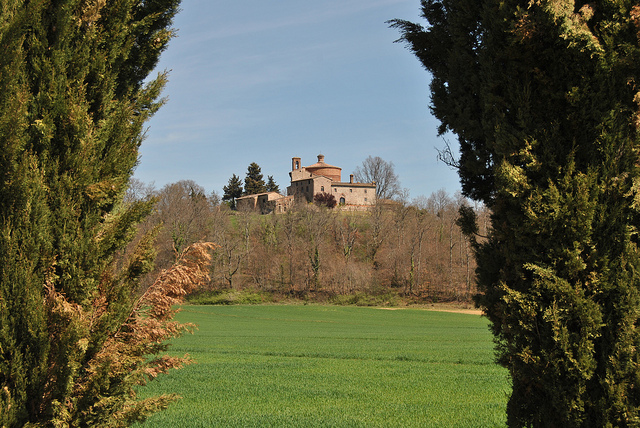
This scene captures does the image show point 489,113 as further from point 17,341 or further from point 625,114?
point 17,341

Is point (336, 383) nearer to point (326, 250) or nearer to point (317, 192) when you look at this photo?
point (326, 250)

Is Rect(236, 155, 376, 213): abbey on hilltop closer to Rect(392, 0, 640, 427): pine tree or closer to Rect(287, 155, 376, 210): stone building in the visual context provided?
Rect(287, 155, 376, 210): stone building

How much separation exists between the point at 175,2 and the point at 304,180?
10265cm

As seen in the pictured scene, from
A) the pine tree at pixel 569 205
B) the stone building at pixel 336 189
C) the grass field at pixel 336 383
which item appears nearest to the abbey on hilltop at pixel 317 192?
the stone building at pixel 336 189

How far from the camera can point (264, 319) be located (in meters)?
40.7

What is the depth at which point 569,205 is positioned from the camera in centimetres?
470

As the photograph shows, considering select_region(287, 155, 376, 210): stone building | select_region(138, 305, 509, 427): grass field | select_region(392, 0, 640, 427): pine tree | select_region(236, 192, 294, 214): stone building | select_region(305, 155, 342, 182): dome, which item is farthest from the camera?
select_region(305, 155, 342, 182): dome

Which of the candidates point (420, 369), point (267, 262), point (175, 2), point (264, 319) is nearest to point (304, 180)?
point (267, 262)

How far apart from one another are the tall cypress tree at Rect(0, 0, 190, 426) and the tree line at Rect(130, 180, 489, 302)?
52.2 meters

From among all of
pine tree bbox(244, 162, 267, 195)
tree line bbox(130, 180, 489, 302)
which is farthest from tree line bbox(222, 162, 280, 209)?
tree line bbox(130, 180, 489, 302)

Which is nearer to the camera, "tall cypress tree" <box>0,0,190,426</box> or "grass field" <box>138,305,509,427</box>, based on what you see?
"tall cypress tree" <box>0,0,190,426</box>

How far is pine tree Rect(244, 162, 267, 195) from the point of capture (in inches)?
4520

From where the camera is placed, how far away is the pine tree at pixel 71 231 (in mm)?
4008

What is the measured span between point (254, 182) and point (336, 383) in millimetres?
104646
